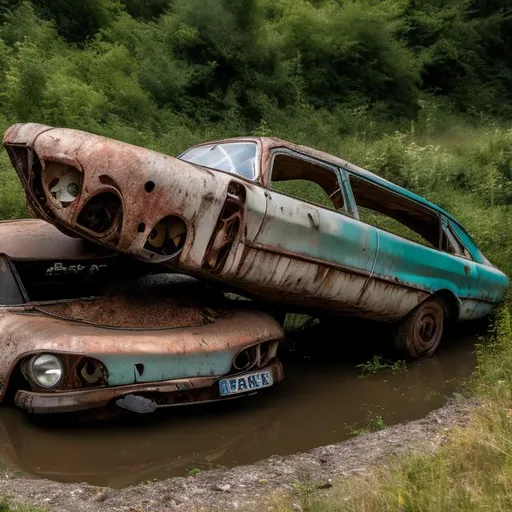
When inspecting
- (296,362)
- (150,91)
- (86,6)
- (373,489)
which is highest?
(86,6)

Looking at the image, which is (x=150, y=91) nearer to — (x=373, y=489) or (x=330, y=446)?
(x=330, y=446)

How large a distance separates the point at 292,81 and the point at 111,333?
13.0 metres

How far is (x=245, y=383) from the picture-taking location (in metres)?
5.37

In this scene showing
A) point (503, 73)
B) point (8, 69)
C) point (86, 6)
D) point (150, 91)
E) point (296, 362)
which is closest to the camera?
point (296, 362)

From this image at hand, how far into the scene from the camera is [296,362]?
23.8 feet

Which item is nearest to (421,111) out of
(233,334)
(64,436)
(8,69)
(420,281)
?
(8,69)

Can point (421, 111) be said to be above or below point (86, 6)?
below

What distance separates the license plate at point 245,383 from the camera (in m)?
5.24

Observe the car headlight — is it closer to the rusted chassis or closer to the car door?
the rusted chassis

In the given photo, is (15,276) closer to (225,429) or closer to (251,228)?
(251,228)

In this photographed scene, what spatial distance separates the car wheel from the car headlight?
12.0 feet


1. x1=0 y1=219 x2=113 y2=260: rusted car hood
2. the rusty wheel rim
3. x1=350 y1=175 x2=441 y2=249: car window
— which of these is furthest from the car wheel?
x1=0 y1=219 x2=113 y2=260: rusted car hood

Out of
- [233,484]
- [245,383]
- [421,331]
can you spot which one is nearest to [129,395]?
[245,383]

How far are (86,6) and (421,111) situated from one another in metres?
9.20
